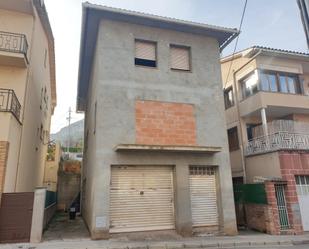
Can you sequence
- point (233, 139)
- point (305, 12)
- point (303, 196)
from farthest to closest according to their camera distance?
1. point (233, 139)
2. point (303, 196)
3. point (305, 12)

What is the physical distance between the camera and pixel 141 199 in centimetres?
1103

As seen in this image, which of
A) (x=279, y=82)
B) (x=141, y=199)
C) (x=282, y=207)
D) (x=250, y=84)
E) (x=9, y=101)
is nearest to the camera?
(x=141, y=199)

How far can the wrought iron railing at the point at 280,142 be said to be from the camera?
14.9 meters

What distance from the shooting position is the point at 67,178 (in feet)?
72.4

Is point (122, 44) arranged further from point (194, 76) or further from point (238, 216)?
point (238, 216)

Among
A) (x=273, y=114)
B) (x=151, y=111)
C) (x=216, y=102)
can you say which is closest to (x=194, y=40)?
(x=216, y=102)

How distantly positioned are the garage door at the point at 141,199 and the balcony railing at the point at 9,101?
474cm

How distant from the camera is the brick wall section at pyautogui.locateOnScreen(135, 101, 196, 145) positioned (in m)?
11.6

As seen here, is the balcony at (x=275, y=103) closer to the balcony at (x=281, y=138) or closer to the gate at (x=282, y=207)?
the balcony at (x=281, y=138)

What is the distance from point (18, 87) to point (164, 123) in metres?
6.71

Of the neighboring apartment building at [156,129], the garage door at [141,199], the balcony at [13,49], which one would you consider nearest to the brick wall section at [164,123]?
the neighboring apartment building at [156,129]

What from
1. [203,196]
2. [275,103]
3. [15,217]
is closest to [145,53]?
[203,196]

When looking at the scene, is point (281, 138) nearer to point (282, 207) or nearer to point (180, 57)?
point (282, 207)

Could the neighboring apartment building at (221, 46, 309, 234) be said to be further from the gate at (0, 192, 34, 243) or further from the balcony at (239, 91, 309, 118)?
the gate at (0, 192, 34, 243)
